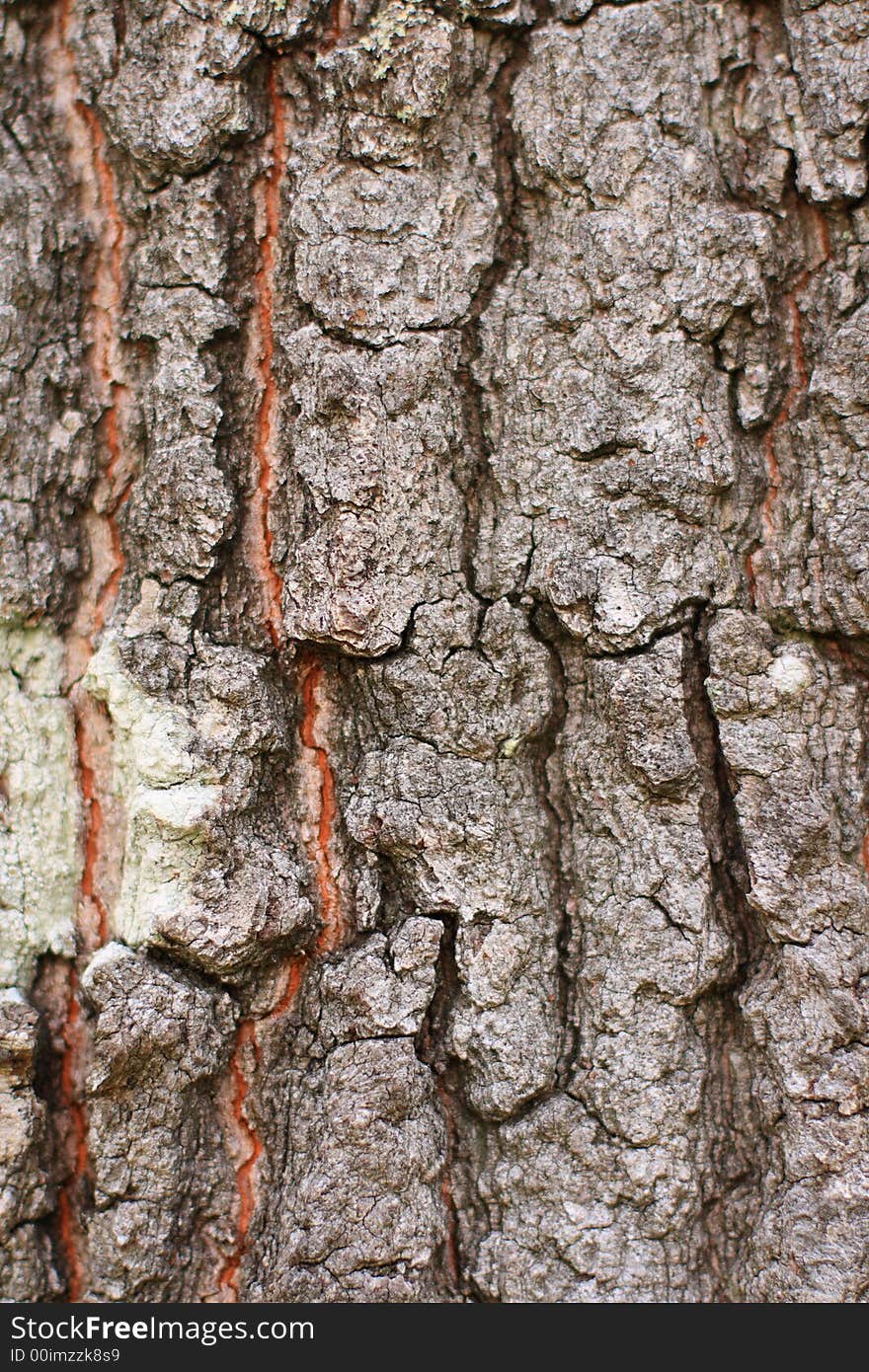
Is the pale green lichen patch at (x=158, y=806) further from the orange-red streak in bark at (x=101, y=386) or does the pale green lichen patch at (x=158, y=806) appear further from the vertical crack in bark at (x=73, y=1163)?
the vertical crack in bark at (x=73, y=1163)

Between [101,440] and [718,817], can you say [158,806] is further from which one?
[718,817]

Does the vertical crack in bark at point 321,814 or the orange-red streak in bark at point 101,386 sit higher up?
the orange-red streak in bark at point 101,386

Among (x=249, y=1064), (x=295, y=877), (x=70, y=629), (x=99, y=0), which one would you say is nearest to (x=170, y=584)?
(x=70, y=629)

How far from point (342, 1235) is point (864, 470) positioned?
1.27 meters

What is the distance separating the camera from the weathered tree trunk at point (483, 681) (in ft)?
4.51

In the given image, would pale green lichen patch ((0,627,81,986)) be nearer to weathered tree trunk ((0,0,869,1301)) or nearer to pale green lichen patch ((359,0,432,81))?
weathered tree trunk ((0,0,869,1301))

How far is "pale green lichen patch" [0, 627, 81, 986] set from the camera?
1.48 m

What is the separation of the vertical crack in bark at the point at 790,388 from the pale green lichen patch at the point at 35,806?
1.05 m

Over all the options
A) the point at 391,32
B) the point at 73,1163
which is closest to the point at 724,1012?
the point at 73,1163

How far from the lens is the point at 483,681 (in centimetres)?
140

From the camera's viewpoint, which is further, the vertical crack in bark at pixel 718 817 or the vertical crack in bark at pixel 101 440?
the vertical crack in bark at pixel 101 440

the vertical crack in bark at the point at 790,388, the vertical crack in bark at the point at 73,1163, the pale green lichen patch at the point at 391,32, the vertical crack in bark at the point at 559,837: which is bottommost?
the vertical crack in bark at the point at 73,1163

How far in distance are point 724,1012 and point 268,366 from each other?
1145 millimetres

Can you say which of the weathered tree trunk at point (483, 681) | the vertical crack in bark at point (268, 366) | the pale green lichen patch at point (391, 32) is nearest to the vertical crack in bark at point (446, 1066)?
the weathered tree trunk at point (483, 681)
